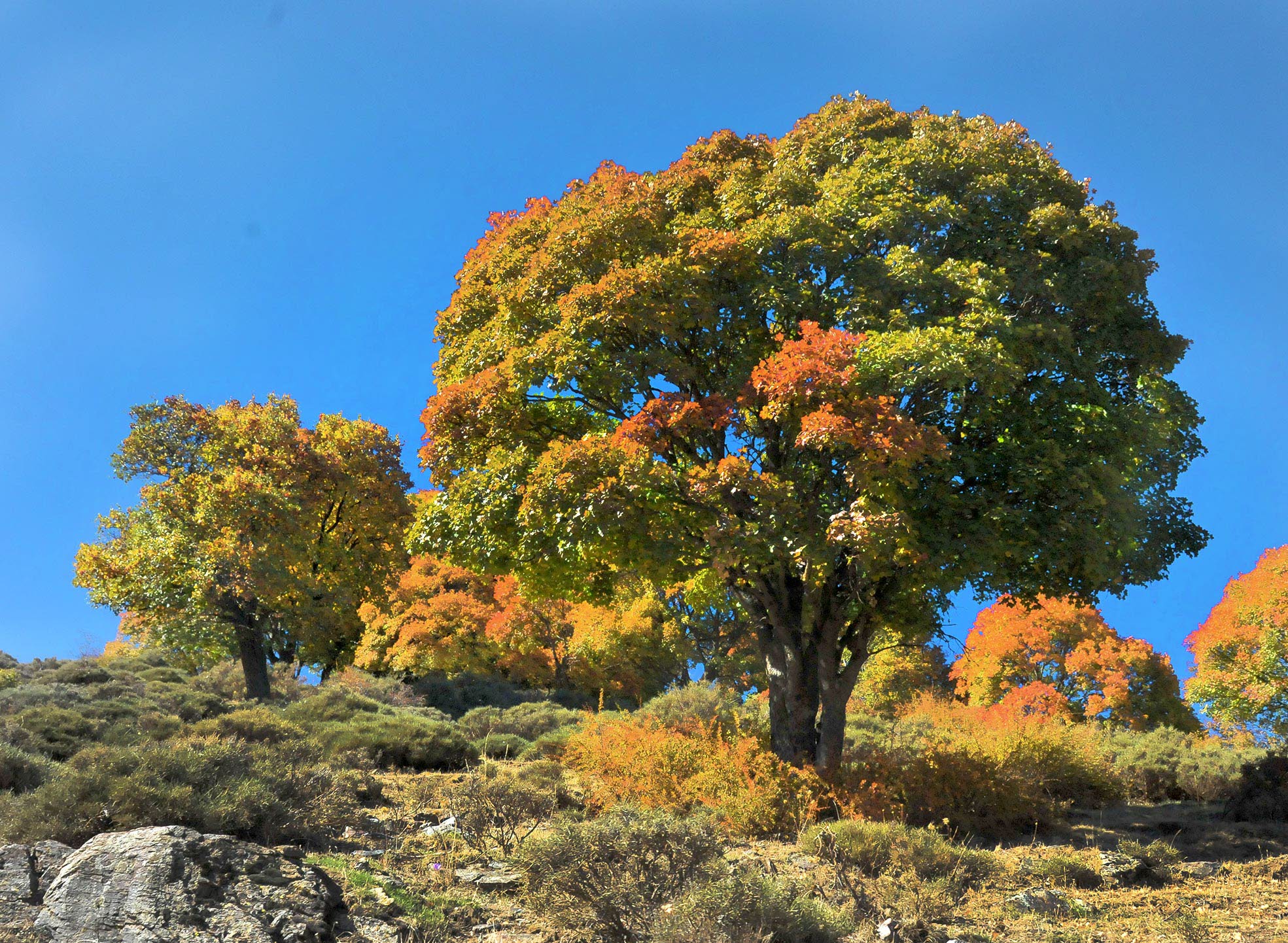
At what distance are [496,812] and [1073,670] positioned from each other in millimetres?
27149

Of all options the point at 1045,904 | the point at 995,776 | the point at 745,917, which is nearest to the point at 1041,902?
the point at 1045,904

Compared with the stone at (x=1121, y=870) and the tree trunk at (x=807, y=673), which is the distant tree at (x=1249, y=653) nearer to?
the tree trunk at (x=807, y=673)

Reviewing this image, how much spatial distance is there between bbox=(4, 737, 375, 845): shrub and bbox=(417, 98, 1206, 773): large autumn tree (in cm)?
470

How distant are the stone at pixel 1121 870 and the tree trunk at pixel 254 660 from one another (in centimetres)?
1949

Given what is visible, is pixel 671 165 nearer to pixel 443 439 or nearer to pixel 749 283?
pixel 749 283

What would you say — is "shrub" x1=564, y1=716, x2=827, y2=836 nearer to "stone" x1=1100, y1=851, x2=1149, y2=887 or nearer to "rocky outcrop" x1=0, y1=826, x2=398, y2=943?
"stone" x1=1100, y1=851, x2=1149, y2=887

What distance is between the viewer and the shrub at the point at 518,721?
18828mm

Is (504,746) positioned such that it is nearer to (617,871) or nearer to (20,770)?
(20,770)

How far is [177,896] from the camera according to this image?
5.70m

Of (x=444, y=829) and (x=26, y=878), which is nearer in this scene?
(x=26, y=878)

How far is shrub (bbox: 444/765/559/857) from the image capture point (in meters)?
9.10

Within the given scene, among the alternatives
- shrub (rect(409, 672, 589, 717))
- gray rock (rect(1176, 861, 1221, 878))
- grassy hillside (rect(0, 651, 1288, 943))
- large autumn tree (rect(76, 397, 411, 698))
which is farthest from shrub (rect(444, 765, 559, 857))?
shrub (rect(409, 672, 589, 717))

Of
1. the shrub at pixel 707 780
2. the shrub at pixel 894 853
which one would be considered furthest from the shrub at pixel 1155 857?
the shrub at pixel 707 780

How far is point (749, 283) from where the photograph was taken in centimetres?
1356
